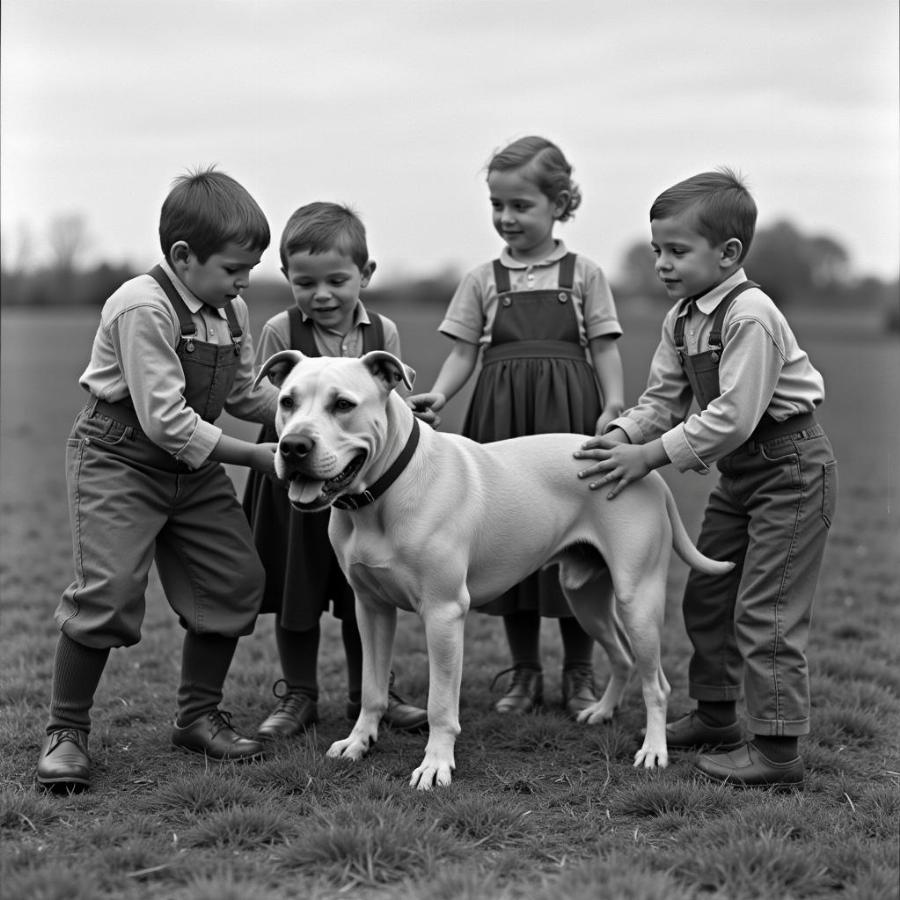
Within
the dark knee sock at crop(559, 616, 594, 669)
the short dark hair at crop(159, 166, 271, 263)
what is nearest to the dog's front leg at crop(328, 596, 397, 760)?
the dark knee sock at crop(559, 616, 594, 669)

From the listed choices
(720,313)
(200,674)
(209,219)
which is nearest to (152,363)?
(209,219)

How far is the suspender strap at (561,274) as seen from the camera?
17.7 feet

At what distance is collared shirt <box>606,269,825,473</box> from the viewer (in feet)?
14.0

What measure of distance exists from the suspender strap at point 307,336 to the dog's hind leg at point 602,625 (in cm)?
143

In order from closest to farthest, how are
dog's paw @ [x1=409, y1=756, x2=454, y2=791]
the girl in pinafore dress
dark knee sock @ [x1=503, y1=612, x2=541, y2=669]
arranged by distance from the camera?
dog's paw @ [x1=409, y1=756, x2=454, y2=791] → the girl in pinafore dress → dark knee sock @ [x1=503, y1=612, x2=541, y2=669]

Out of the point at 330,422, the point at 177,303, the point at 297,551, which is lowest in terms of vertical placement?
the point at 297,551

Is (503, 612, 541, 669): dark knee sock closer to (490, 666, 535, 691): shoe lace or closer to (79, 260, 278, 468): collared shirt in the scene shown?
(490, 666, 535, 691): shoe lace

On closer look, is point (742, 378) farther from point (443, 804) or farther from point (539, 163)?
point (443, 804)

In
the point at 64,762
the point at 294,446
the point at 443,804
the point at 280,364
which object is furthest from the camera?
the point at 280,364

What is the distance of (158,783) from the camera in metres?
4.28

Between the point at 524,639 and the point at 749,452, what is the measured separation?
5.81 ft

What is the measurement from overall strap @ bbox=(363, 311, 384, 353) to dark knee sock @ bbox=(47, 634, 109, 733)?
188cm

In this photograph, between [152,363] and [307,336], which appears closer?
[152,363]

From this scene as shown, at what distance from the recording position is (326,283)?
16.2 ft
